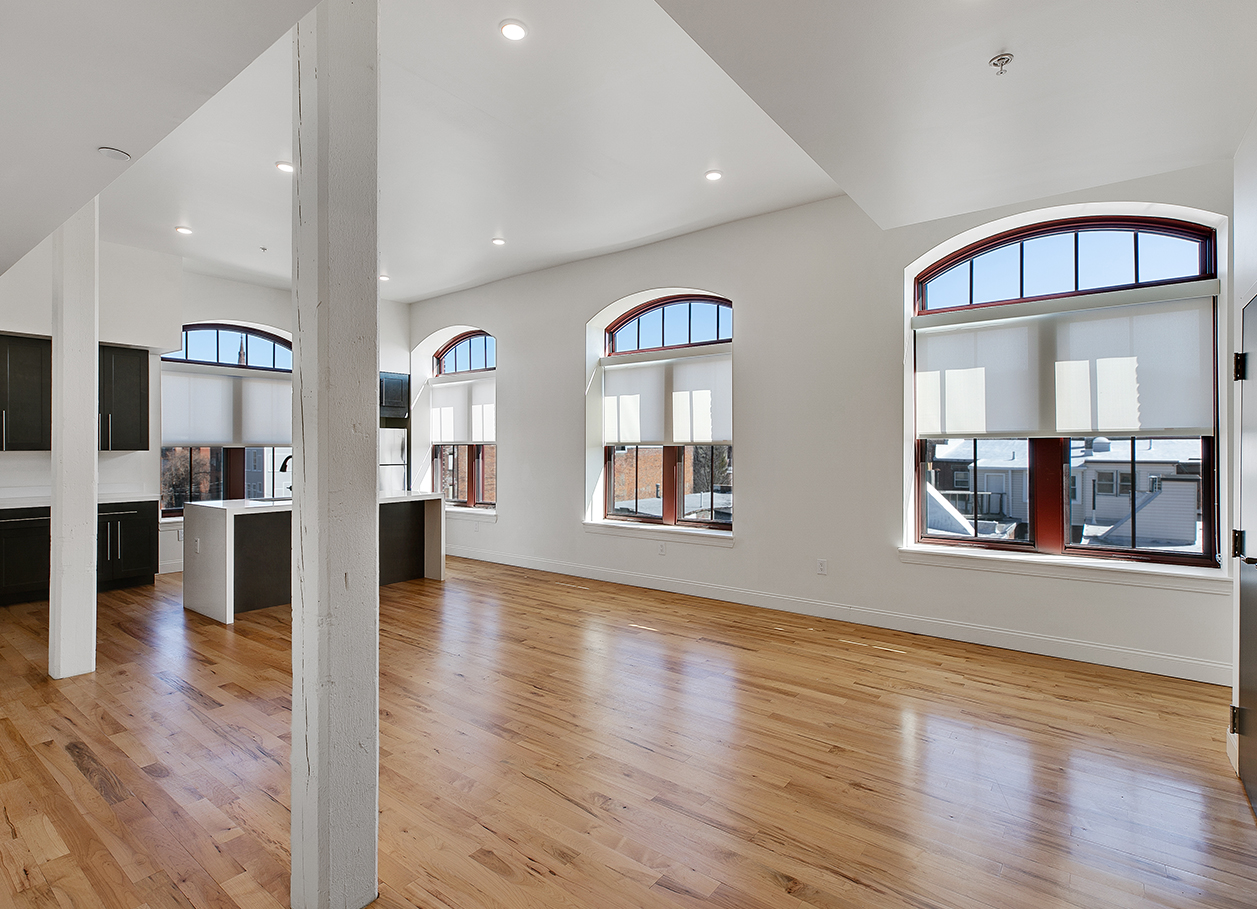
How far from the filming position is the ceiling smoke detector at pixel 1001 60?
196cm

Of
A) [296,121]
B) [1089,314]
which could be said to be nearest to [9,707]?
[296,121]

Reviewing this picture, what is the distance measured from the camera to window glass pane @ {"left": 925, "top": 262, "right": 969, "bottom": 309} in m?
4.64

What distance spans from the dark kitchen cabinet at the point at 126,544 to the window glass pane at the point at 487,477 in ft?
10.5

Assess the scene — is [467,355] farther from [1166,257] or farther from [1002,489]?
[1166,257]

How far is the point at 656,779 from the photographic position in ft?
8.39

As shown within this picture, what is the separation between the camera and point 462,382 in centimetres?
791

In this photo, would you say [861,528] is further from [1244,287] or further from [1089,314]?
[1244,287]

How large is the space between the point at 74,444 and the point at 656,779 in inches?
144

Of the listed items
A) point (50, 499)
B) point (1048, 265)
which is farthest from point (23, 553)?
point (1048, 265)

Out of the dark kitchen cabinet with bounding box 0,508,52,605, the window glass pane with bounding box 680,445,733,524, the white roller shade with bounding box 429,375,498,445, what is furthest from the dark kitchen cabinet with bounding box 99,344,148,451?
the window glass pane with bounding box 680,445,733,524

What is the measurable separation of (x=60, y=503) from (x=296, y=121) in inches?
123

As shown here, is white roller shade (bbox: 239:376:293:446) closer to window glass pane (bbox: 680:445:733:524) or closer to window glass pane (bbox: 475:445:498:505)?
window glass pane (bbox: 475:445:498:505)

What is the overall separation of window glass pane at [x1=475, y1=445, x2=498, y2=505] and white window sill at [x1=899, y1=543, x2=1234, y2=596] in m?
4.77

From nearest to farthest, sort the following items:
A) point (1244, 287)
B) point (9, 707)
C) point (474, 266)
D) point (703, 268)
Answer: point (1244, 287), point (9, 707), point (703, 268), point (474, 266)
